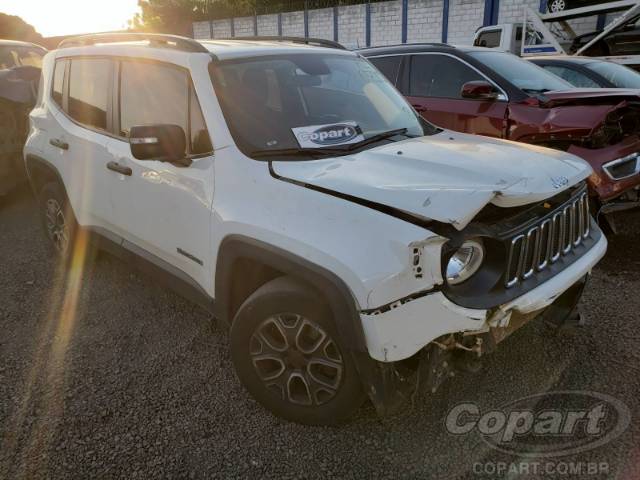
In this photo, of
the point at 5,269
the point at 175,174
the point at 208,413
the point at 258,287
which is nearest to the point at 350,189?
the point at 258,287

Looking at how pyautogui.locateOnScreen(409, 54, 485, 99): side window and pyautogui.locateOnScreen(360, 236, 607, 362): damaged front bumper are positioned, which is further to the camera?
pyautogui.locateOnScreen(409, 54, 485, 99): side window

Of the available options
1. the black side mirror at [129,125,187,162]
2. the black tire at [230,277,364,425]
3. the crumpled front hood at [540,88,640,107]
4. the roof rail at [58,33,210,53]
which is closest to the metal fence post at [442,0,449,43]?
the crumpled front hood at [540,88,640,107]

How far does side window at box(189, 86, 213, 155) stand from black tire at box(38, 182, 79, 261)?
6.07 feet

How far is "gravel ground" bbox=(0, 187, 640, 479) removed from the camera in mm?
2281

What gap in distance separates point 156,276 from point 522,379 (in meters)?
2.29

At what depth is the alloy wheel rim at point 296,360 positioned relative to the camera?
7.36ft

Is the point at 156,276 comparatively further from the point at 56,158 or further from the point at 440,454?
the point at 440,454

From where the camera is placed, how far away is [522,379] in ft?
9.10

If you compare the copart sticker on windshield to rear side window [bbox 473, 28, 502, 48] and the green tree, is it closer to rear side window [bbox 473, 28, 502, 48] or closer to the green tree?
rear side window [bbox 473, 28, 502, 48]

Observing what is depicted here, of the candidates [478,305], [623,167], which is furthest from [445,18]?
[478,305]

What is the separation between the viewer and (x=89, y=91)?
3586 mm

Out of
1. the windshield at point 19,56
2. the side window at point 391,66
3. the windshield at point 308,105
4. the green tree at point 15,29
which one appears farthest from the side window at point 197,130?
the green tree at point 15,29

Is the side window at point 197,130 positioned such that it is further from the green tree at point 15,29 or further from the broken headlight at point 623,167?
the green tree at point 15,29
